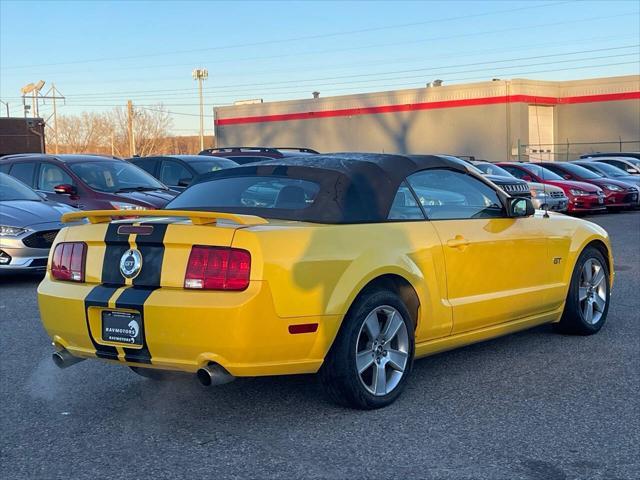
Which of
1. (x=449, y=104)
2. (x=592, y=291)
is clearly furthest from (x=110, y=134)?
(x=592, y=291)

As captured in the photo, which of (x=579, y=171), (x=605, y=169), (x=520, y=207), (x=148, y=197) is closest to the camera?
(x=520, y=207)

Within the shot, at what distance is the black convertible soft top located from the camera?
5133 mm

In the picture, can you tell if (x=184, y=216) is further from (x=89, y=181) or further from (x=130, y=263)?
(x=89, y=181)

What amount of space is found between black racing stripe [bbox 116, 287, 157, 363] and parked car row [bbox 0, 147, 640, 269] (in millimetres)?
593

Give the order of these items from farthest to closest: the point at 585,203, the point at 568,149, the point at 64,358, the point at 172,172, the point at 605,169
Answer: the point at 568,149, the point at 605,169, the point at 585,203, the point at 172,172, the point at 64,358

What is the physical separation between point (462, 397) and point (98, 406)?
7.06 ft

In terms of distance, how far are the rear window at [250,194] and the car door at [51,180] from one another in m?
7.08

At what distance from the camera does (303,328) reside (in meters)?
4.61

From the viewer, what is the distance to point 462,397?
5270 millimetres

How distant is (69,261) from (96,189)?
774 centimetres

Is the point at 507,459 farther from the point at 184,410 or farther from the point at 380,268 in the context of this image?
the point at 184,410

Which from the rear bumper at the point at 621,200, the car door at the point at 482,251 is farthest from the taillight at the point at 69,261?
the rear bumper at the point at 621,200

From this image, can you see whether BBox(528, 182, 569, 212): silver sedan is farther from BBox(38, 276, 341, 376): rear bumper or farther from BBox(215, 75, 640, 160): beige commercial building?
BBox(215, 75, 640, 160): beige commercial building

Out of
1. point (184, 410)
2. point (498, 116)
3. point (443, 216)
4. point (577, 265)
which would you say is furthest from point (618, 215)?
point (498, 116)
